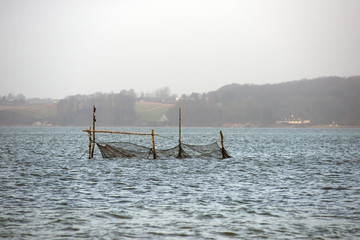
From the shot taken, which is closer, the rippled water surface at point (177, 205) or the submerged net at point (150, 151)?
the rippled water surface at point (177, 205)

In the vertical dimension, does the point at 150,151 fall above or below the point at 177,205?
above

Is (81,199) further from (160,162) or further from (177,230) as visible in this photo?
(160,162)

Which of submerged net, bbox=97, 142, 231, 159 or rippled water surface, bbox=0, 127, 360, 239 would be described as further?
submerged net, bbox=97, 142, 231, 159

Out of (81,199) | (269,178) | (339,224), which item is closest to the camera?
(339,224)

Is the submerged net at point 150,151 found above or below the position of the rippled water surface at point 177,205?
above

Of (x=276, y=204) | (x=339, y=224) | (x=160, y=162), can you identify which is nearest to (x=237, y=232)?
(x=339, y=224)

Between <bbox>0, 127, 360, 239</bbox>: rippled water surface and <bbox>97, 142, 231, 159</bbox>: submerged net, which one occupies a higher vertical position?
<bbox>97, 142, 231, 159</bbox>: submerged net

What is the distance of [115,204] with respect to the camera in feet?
55.7

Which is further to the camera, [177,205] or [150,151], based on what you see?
[150,151]

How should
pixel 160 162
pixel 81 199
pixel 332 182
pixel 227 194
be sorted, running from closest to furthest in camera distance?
pixel 81 199
pixel 227 194
pixel 332 182
pixel 160 162

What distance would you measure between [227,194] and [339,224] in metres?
6.41

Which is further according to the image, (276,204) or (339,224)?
(276,204)

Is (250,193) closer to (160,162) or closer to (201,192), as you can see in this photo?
(201,192)

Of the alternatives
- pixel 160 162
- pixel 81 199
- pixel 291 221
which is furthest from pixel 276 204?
pixel 160 162
